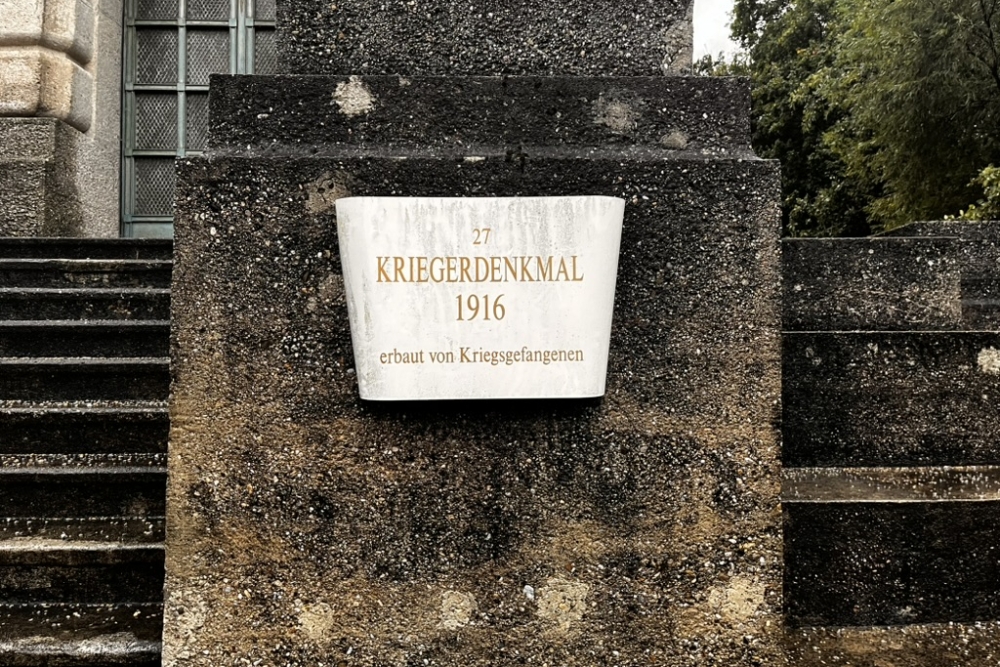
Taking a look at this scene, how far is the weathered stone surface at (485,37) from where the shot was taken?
7.82 feet

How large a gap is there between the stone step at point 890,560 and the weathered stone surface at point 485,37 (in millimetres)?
1363

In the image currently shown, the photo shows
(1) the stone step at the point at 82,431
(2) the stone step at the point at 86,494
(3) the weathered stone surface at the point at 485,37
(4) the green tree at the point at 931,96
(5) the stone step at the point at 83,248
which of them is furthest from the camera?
(4) the green tree at the point at 931,96

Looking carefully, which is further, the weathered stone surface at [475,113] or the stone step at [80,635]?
the stone step at [80,635]

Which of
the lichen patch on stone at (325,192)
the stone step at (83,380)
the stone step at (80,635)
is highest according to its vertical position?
the lichen patch on stone at (325,192)

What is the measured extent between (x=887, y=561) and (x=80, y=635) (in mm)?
2369

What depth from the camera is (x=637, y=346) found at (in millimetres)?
2232

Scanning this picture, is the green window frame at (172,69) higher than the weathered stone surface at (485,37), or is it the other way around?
the green window frame at (172,69)

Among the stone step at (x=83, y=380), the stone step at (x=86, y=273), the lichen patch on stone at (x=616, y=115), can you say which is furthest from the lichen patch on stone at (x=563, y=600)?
the stone step at (x=86, y=273)

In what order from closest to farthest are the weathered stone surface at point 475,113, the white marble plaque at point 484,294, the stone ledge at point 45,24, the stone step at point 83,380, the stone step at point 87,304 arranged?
the white marble plaque at point 484,294 → the weathered stone surface at point 475,113 → the stone step at point 83,380 → the stone step at point 87,304 → the stone ledge at point 45,24

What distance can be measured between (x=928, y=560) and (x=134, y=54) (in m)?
6.36

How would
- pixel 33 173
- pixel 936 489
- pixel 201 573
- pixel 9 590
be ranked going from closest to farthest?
1. pixel 201 573
2. pixel 936 489
3. pixel 9 590
4. pixel 33 173

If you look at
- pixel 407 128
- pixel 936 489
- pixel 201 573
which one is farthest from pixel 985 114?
pixel 201 573

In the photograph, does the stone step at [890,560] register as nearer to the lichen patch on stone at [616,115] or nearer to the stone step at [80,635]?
the lichen patch on stone at [616,115]

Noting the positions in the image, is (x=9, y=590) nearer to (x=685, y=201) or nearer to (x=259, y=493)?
(x=259, y=493)
